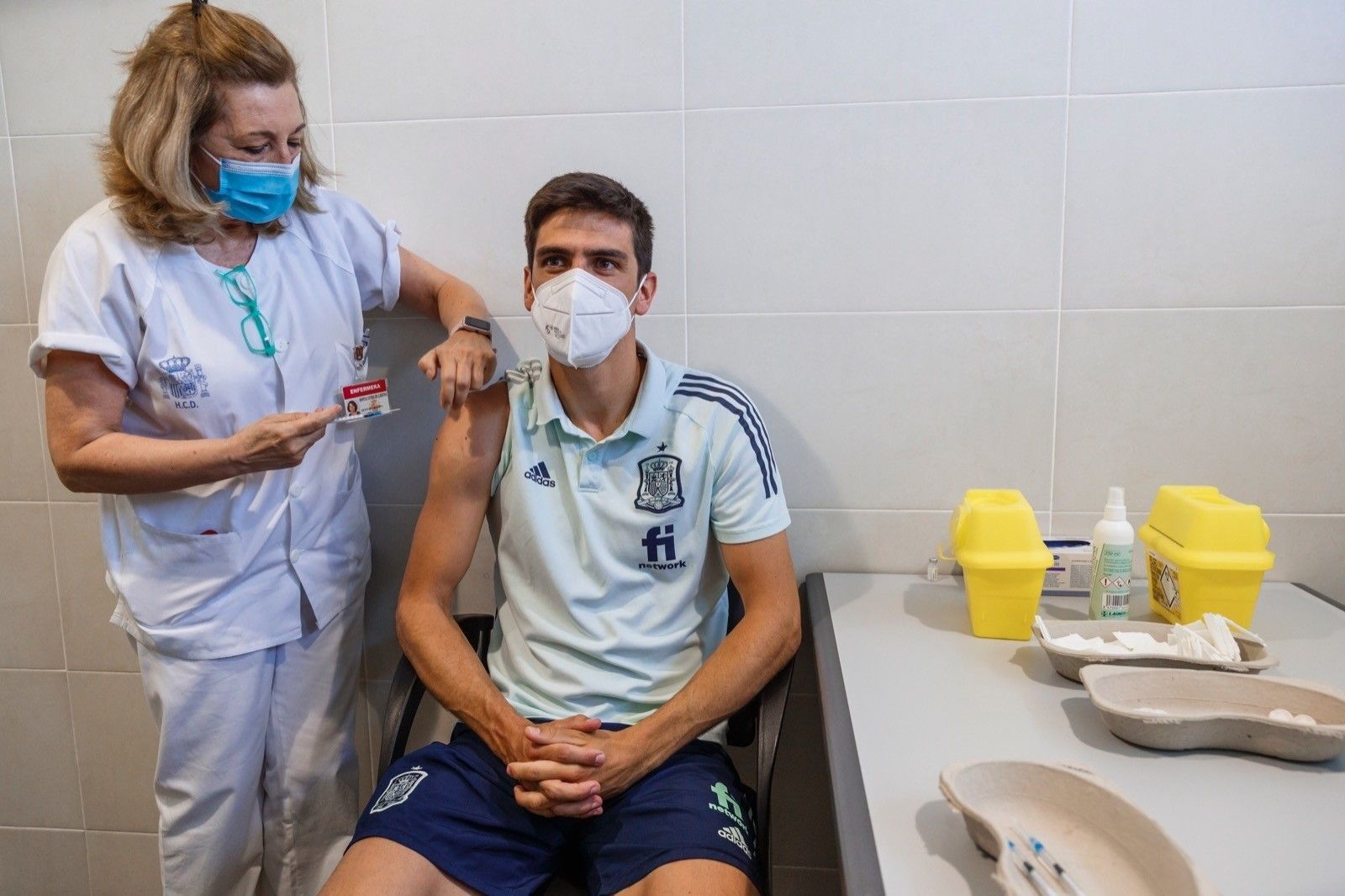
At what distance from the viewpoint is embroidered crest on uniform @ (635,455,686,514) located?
5.28 feet

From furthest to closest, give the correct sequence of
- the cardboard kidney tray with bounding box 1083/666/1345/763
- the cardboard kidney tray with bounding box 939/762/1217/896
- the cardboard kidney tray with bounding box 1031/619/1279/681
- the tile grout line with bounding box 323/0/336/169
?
1. the tile grout line with bounding box 323/0/336/169
2. the cardboard kidney tray with bounding box 1031/619/1279/681
3. the cardboard kidney tray with bounding box 1083/666/1345/763
4. the cardboard kidney tray with bounding box 939/762/1217/896

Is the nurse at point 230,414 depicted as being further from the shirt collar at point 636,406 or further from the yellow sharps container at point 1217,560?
the yellow sharps container at point 1217,560

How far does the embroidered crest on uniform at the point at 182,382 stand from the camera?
1542 mm

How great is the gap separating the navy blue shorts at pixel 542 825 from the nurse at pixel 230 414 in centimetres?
41

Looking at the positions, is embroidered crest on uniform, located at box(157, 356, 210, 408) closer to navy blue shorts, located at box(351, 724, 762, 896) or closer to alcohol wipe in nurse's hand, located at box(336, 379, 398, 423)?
alcohol wipe in nurse's hand, located at box(336, 379, 398, 423)

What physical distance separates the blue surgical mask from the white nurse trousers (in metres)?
0.78

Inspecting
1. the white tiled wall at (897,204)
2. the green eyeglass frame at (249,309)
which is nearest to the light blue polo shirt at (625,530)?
the white tiled wall at (897,204)

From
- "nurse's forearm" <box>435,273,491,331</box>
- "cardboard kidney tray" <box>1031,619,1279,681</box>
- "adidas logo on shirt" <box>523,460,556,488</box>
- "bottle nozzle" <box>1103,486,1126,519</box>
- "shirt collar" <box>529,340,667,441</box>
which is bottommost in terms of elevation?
"cardboard kidney tray" <box>1031,619,1279,681</box>

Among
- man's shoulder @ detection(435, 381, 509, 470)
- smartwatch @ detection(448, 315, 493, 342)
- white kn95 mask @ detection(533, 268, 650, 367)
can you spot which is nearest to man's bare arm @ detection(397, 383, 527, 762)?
man's shoulder @ detection(435, 381, 509, 470)

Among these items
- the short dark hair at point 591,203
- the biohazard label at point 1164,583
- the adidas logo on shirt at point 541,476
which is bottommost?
the biohazard label at point 1164,583

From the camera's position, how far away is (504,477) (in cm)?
166

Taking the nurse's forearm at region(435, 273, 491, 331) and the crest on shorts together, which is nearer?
the crest on shorts

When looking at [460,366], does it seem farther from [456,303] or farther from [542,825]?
[542,825]

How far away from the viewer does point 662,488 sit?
1.61 meters
